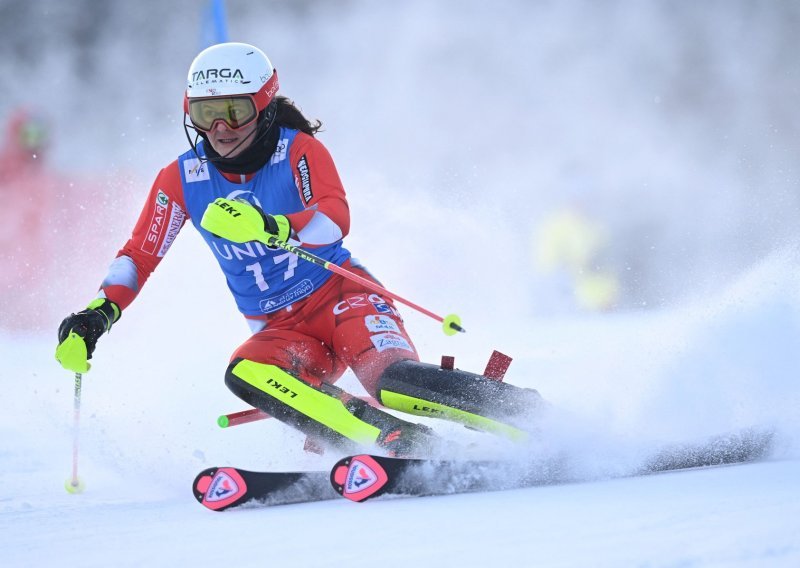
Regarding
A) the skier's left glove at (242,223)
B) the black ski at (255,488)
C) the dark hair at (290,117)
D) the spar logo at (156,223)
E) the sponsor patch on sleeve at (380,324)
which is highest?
the dark hair at (290,117)

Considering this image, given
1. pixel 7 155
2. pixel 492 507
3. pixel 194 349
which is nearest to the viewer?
pixel 492 507

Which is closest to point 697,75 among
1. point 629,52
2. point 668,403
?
point 629,52

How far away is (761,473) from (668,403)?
691mm

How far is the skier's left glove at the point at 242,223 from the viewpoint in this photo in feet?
9.80

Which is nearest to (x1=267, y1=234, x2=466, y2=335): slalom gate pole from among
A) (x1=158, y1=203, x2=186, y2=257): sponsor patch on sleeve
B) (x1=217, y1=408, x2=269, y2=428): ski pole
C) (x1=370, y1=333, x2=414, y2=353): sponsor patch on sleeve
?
(x1=370, y1=333, x2=414, y2=353): sponsor patch on sleeve

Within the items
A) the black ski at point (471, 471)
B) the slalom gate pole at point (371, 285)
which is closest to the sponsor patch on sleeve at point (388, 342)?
the slalom gate pole at point (371, 285)

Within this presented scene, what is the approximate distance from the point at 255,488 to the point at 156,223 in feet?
3.97

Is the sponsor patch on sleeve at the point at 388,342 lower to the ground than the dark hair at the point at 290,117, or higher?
lower

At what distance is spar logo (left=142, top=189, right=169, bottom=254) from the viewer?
140 inches

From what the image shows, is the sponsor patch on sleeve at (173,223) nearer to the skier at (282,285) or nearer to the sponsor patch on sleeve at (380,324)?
the skier at (282,285)

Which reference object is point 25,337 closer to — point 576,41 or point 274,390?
point 274,390

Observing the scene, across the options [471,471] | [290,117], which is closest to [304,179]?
[290,117]

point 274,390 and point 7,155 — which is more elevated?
point 7,155

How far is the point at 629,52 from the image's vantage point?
37.8 ft
